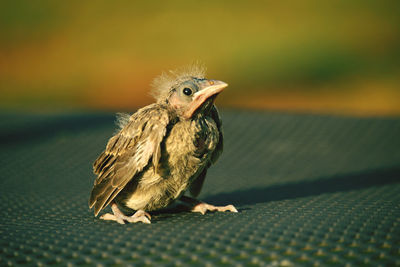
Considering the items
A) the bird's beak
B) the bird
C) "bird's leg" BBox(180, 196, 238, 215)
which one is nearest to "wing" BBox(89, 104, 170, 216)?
the bird

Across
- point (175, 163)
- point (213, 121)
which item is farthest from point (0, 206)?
point (213, 121)

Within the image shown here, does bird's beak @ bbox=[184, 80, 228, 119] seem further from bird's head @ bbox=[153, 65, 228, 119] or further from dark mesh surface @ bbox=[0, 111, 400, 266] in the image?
dark mesh surface @ bbox=[0, 111, 400, 266]

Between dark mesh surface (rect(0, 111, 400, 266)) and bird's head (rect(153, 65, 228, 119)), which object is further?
bird's head (rect(153, 65, 228, 119))

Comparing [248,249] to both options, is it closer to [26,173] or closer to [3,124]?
[26,173]

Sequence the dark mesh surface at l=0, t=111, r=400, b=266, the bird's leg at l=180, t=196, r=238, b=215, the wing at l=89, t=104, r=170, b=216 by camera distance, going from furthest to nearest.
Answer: the bird's leg at l=180, t=196, r=238, b=215 < the wing at l=89, t=104, r=170, b=216 < the dark mesh surface at l=0, t=111, r=400, b=266

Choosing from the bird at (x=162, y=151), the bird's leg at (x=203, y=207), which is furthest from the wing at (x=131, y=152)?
the bird's leg at (x=203, y=207)

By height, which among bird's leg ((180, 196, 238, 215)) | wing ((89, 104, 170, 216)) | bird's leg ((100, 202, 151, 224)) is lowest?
bird's leg ((100, 202, 151, 224))

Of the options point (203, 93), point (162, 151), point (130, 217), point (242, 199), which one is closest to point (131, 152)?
point (162, 151)
